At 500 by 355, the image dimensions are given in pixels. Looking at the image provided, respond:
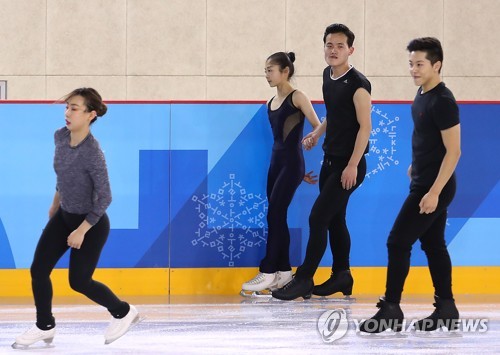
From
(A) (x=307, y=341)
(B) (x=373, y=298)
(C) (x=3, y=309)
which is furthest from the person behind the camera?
(B) (x=373, y=298)

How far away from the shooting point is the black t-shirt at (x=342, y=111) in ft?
15.1

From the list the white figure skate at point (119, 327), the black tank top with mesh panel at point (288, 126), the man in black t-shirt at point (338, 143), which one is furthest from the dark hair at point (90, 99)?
the black tank top with mesh panel at point (288, 126)

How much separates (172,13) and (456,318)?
272 inches

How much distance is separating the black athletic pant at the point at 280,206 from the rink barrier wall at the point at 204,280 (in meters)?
0.27

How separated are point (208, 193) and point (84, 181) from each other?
1.96 meters

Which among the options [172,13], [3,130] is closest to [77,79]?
[172,13]

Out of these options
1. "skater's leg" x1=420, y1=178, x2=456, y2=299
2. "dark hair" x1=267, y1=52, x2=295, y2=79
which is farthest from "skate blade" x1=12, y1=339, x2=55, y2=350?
"dark hair" x1=267, y1=52, x2=295, y2=79

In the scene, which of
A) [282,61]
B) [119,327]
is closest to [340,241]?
[282,61]

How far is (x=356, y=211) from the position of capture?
5.46 m

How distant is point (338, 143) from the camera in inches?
185

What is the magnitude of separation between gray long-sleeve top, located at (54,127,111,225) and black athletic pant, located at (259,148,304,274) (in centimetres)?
183

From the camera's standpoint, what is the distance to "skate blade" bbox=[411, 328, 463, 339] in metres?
3.65

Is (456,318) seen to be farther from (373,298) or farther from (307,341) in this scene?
(373,298)

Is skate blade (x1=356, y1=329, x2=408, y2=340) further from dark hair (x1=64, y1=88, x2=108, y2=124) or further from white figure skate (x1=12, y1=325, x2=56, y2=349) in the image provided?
dark hair (x1=64, y1=88, x2=108, y2=124)
